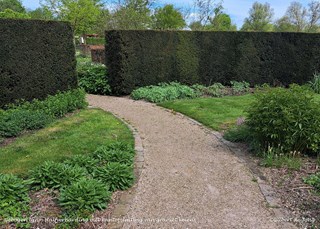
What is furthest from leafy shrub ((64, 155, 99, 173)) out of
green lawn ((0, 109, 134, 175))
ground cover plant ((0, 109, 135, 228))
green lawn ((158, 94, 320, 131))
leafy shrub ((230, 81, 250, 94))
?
leafy shrub ((230, 81, 250, 94))

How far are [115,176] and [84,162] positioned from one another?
61 centimetres

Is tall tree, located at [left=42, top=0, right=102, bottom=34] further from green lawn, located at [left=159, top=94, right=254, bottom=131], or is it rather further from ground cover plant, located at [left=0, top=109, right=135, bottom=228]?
ground cover plant, located at [left=0, top=109, right=135, bottom=228]

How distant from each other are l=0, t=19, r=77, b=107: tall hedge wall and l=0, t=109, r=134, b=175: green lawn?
1.31 meters

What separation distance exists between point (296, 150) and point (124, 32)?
685cm

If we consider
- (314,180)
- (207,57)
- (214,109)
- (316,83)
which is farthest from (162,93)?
(314,180)

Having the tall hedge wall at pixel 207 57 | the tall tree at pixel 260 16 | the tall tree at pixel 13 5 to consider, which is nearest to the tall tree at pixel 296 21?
the tall tree at pixel 260 16

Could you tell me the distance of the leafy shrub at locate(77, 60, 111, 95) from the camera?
1069cm

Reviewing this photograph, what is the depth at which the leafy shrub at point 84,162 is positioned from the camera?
3988 millimetres

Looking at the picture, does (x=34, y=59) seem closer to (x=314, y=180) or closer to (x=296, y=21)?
(x=314, y=180)

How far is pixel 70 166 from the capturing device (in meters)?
3.85

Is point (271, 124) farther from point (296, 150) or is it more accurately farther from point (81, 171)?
point (81, 171)

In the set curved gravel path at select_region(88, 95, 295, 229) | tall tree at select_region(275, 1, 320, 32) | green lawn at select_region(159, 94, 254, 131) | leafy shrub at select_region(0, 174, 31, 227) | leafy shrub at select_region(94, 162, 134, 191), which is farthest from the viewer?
tall tree at select_region(275, 1, 320, 32)

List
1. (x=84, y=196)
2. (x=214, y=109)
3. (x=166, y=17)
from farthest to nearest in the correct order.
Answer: (x=166, y=17) → (x=214, y=109) → (x=84, y=196)

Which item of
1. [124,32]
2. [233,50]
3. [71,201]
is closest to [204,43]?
[233,50]
